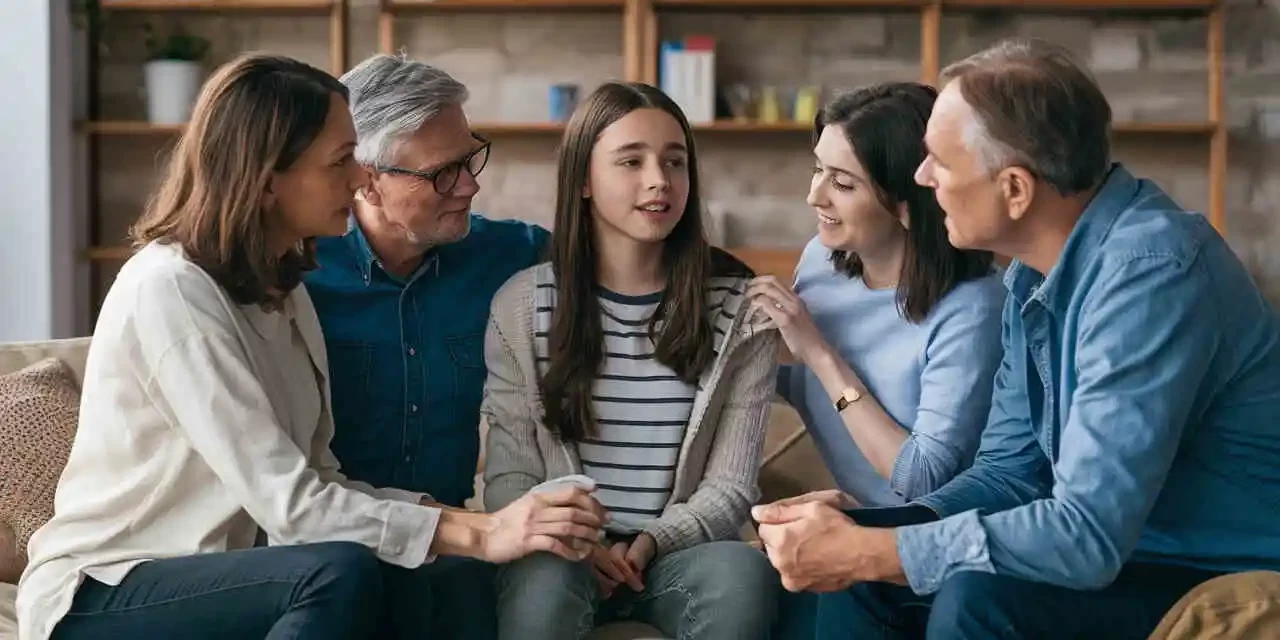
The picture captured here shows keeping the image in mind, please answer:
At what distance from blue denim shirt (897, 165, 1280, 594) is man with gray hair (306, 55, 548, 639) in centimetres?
88

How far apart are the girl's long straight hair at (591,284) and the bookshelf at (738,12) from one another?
2.54m

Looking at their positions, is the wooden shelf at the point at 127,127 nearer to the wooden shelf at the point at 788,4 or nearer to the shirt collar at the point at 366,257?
the wooden shelf at the point at 788,4

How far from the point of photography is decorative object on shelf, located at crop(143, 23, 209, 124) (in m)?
5.05

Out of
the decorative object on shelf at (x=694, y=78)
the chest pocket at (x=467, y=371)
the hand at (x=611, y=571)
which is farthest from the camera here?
the decorative object on shelf at (x=694, y=78)

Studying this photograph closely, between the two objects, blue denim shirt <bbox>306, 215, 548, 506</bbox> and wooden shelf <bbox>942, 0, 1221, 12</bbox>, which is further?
wooden shelf <bbox>942, 0, 1221, 12</bbox>

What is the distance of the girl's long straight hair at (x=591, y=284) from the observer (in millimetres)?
2283

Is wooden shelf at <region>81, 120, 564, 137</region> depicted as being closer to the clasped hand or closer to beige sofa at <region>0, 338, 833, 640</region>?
beige sofa at <region>0, 338, 833, 640</region>

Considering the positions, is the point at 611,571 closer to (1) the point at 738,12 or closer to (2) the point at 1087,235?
(2) the point at 1087,235

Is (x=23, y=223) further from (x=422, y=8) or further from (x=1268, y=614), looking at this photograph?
(x=1268, y=614)

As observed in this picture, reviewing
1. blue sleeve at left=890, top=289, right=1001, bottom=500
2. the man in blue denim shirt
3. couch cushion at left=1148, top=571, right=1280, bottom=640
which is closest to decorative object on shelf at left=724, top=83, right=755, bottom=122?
blue sleeve at left=890, top=289, right=1001, bottom=500

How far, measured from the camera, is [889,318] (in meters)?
2.32

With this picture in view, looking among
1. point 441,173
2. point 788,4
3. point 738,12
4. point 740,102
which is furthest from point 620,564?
point 738,12

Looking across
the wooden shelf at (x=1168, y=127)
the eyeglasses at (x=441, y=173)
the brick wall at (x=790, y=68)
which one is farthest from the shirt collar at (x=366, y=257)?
the wooden shelf at (x=1168, y=127)

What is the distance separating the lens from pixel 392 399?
2320 millimetres
